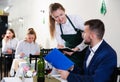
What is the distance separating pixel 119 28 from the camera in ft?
13.4

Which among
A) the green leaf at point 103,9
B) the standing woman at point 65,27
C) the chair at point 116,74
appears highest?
the green leaf at point 103,9

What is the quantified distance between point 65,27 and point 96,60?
0.95 m

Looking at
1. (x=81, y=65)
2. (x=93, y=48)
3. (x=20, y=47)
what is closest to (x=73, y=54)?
(x=81, y=65)

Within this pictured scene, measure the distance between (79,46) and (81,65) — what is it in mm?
282

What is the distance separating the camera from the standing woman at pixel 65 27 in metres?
2.81

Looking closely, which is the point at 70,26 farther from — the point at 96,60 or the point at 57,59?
the point at 57,59

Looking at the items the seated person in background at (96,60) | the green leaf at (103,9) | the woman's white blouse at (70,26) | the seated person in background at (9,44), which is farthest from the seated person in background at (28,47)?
the seated person in background at (96,60)

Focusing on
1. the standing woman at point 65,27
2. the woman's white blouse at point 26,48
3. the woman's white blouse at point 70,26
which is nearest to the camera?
the standing woman at point 65,27

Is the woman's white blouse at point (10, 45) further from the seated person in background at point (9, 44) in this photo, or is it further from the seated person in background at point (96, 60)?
the seated person in background at point (96, 60)

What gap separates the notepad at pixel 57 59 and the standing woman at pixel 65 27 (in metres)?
0.79

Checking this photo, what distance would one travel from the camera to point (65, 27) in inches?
116

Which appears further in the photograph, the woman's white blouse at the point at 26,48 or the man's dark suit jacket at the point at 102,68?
the woman's white blouse at the point at 26,48

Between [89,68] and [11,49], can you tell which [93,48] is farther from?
[11,49]

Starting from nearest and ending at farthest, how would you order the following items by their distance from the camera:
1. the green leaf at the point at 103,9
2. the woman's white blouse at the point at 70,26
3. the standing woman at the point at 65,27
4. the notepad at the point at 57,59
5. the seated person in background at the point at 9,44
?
the notepad at the point at 57,59 → the standing woman at the point at 65,27 → the woman's white blouse at the point at 70,26 → the green leaf at the point at 103,9 → the seated person in background at the point at 9,44
